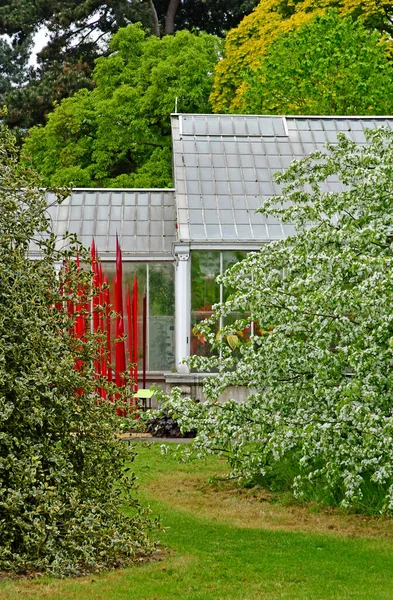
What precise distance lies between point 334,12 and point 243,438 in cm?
1914

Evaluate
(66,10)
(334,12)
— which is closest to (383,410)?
(334,12)

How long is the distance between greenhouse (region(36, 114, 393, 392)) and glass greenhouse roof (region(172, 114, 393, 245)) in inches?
0.8

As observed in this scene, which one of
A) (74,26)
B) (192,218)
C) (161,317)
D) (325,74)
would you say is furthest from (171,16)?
(161,317)

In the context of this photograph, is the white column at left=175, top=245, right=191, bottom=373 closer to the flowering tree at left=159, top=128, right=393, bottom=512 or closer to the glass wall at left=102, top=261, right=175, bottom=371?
the glass wall at left=102, top=261, right=175, bottom=371

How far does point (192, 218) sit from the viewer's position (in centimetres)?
1938

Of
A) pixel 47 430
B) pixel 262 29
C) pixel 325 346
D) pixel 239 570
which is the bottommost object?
pixel 239 570

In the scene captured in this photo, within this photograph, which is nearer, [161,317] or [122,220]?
[161,317]

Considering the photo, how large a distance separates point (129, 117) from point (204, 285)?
43.0 ft

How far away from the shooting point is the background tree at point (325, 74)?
1001 inches

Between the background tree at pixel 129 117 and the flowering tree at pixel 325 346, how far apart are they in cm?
1913

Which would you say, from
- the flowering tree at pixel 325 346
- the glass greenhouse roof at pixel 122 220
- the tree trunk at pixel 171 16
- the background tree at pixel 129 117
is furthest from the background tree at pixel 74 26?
the flowering tree at pixel 325 346

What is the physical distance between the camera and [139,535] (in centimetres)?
835

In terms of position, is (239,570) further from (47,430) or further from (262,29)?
(262,29)

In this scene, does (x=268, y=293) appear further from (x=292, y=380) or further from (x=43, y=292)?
(x=43, y=292)
